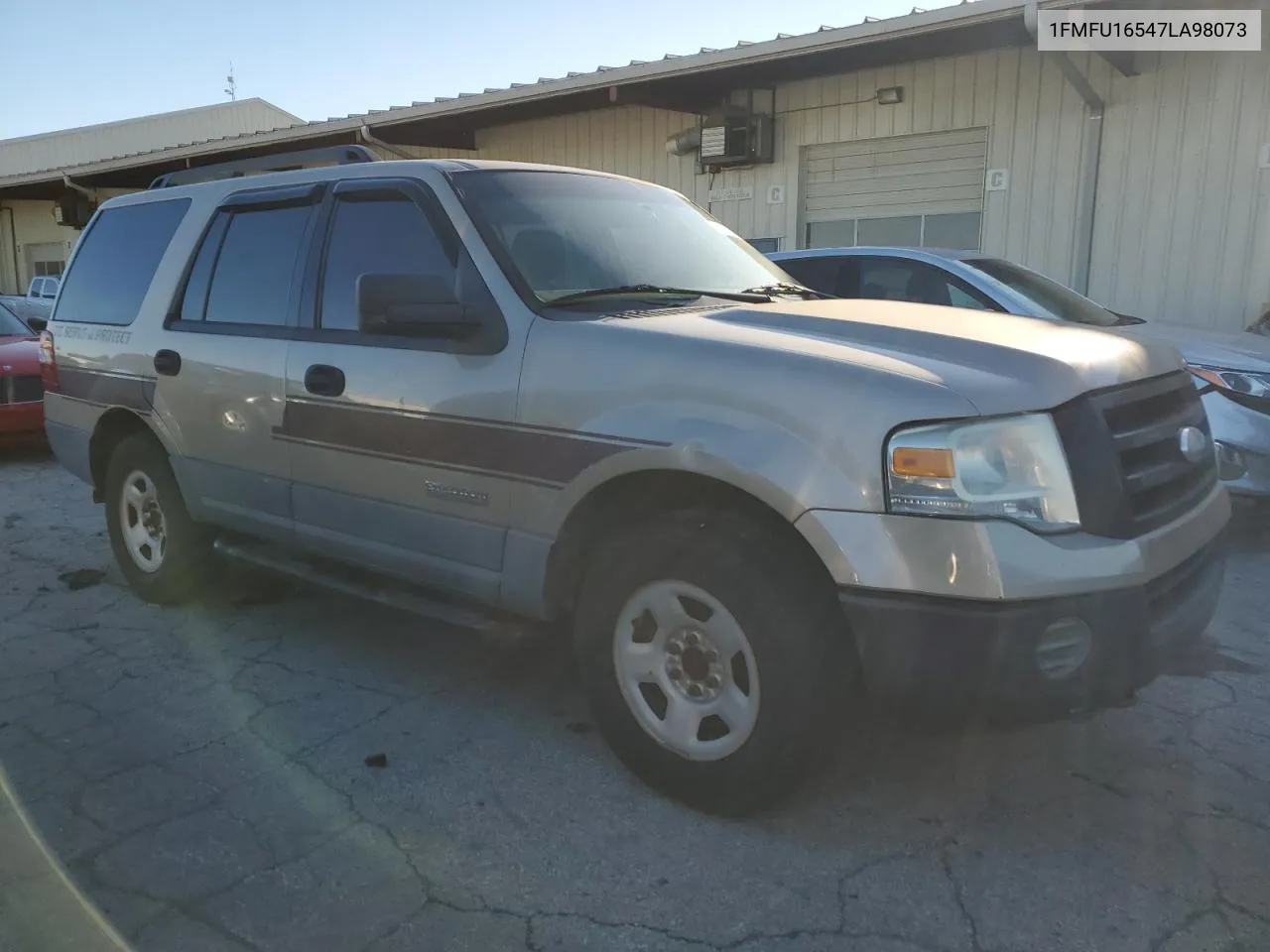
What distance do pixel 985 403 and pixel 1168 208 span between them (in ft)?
27.1

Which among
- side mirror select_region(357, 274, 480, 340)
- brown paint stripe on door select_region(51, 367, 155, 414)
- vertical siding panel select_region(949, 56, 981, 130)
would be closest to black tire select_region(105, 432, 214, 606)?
brown paint stripe on door select_region(51, 367, 155, 414)

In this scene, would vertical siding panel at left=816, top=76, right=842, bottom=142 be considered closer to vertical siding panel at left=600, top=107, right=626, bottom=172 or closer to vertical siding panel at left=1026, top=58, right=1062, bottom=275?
vertical siding panel at left=1026, top=58, right=1062, bottom=275

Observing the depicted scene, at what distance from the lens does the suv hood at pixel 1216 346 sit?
562cm

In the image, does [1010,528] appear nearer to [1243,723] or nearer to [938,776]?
[938,776]

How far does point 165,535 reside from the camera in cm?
457

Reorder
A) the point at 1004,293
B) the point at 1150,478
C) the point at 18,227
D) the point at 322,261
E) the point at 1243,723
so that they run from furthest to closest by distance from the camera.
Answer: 1. the point at 18,227
2. the point at 1004,293
3. the point at 322,261
4. the point at 1243,723
5. the point at 1150,478

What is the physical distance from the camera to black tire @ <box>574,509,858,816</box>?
2490 millimetres

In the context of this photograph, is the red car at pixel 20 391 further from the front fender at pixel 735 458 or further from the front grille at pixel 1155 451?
the front grille at pixel 1155 451

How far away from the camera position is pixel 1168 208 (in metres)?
9.15

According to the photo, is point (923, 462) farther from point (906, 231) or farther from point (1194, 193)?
point (906, 231)

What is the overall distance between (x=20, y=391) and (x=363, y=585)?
6.64m

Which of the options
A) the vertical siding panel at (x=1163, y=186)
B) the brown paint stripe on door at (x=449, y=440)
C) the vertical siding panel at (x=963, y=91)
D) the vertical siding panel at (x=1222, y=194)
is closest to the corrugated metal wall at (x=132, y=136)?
the vertical siding panel at (x=963, y=91)

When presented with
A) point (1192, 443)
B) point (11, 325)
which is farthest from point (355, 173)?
point (11, 325)

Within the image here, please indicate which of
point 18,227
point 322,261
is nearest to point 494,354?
point 322,261
